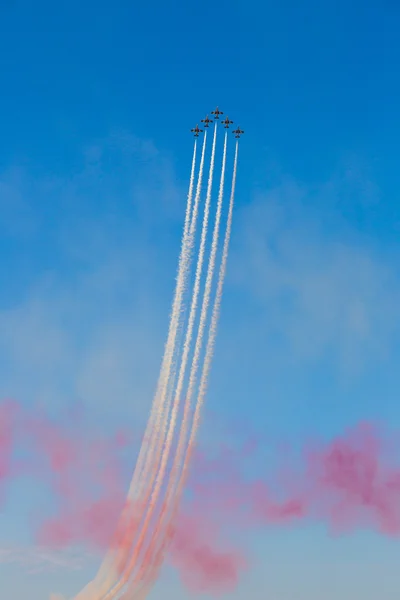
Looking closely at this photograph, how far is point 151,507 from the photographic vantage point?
10850 centimetres

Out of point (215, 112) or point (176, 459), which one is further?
point (215, 112)

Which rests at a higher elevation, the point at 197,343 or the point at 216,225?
the point at 216,225

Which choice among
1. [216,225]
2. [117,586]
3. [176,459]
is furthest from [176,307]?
[117,586]

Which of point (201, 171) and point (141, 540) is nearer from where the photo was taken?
point (141, 540)

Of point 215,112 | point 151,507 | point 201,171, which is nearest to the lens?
point 151,507

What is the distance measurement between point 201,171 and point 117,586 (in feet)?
183

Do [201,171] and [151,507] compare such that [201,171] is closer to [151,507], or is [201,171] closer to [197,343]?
[197,343]

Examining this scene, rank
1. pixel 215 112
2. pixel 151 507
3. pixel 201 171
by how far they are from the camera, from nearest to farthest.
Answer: pixel 151 507
pixel 201 171
pixel 215 112

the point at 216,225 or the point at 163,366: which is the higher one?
the point at 216,225

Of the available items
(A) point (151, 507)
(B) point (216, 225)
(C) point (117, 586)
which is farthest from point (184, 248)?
(C) point (117, 586)

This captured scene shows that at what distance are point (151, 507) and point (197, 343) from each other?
21.6m

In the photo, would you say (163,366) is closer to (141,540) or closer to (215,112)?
(141,540)

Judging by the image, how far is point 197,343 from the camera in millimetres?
111000

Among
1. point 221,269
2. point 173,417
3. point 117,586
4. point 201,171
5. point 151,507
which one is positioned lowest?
point 117,586
